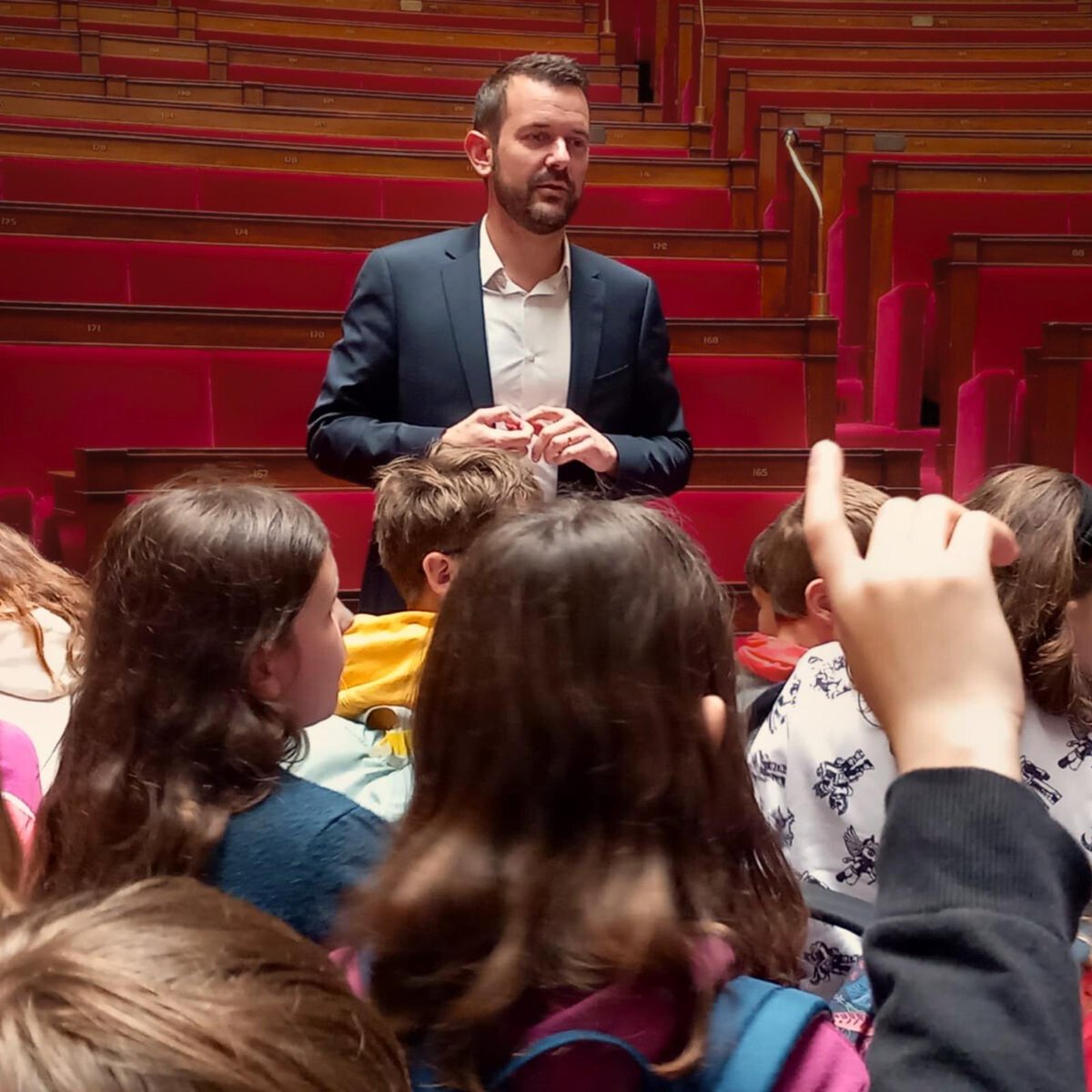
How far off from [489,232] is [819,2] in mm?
1468

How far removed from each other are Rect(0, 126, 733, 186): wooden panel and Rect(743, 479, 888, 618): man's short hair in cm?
80

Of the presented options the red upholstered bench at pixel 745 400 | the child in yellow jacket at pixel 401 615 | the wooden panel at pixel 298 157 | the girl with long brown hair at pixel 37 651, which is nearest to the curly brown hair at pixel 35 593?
the girl with long brown hair at pixel 37 651

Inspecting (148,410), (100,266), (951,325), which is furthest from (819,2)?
(148,410)

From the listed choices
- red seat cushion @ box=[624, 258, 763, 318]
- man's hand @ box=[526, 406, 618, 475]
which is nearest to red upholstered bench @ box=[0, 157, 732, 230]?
red seat cushion @ box=[624, 258, 763, 318]

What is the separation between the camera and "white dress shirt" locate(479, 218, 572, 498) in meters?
0.58

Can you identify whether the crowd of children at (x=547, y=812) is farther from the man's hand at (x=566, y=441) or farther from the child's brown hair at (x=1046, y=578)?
the man's hand at (x=566, y=441)

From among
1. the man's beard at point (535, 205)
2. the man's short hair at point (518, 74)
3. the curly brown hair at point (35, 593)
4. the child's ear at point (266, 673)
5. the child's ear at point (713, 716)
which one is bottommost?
the curly brown hair at point (35, 593)

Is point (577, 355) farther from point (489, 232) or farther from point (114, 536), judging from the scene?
point (114, 536)

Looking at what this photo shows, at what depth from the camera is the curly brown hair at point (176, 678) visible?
28 centimetres

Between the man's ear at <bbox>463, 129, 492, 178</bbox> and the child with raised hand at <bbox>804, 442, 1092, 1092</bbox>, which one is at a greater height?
the man's ear at <bbox>463, 129, 492, 178</bbox>

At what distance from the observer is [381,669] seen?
1.31 ft

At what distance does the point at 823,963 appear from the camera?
1.11ft

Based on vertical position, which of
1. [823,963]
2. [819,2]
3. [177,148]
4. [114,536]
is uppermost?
[819,2]

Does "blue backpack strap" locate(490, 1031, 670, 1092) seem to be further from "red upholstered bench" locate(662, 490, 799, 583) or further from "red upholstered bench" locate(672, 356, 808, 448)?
"red upholstered bench" locate(672, 356, 808, 448)
